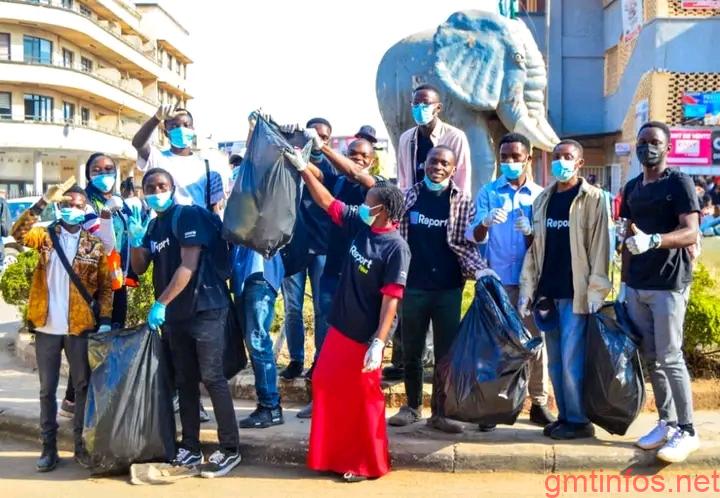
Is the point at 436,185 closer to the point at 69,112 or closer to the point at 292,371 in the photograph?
the point at 292,371

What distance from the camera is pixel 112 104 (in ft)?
143

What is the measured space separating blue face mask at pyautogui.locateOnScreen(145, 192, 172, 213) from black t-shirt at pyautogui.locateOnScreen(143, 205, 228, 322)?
0.12ft

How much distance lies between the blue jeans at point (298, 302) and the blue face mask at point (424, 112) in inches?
43.8

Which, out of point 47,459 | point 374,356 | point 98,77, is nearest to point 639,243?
point 374,356

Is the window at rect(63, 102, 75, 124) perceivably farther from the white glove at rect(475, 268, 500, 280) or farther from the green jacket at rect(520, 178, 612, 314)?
the green jacket at rect(520, 178, 612, 314)

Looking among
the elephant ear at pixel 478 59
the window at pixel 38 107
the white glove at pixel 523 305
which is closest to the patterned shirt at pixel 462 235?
the white glove at pixel 523 305

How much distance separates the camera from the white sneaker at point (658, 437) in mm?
4605

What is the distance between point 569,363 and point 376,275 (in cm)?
127

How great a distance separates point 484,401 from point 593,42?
29.4 metres

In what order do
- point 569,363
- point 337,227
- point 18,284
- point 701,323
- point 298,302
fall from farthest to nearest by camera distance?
point 18,284
point 701,323
point 298,302
point 337,227
point 569,363

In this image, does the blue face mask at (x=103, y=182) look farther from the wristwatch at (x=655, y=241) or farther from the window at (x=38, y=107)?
the window at (x=38, y=107)

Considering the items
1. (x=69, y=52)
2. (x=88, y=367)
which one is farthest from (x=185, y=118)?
(x=69, y=52)

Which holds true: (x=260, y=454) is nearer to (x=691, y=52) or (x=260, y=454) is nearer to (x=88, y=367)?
(x=88, y=367)

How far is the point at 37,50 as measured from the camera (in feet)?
123
